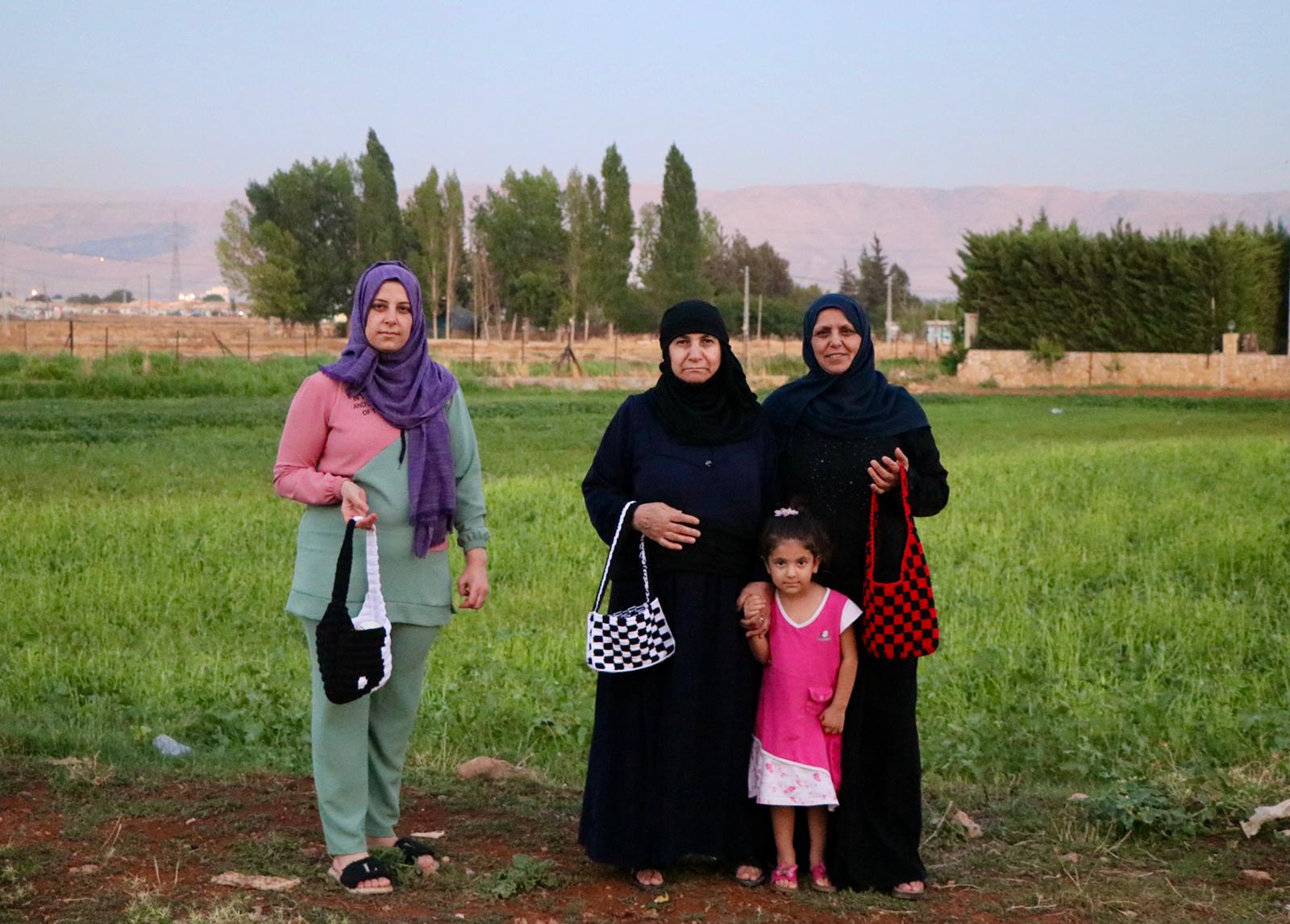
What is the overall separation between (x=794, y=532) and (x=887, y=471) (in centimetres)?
33

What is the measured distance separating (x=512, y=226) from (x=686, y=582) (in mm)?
70409

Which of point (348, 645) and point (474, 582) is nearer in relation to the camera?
point (348, 645)

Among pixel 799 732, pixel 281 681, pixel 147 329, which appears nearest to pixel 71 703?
pixel 281 681

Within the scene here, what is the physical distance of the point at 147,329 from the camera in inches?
2372

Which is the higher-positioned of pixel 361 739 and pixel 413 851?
pixel 361 739

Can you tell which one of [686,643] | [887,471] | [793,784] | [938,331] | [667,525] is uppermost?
[938,331]

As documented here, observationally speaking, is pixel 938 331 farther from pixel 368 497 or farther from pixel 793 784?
pixel 368 497

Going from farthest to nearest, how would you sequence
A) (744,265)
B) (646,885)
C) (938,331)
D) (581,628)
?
(744,265) → (938,331) → (581,628) → (646,885)

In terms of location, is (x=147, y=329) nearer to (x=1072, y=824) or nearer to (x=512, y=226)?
(x=512, y=226)

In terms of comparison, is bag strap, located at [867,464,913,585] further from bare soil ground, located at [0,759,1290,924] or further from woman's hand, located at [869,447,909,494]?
bare soil ground, located at [0,759,1290,924]

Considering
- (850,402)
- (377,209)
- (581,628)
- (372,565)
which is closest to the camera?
(372,565)

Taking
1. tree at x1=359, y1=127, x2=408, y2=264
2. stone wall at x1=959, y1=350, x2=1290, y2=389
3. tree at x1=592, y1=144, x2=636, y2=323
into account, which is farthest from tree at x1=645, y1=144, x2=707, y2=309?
stone wall at x1=959, y1=350, x2=1290, y2=389

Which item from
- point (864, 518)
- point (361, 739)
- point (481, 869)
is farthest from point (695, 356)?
point (481, 869)

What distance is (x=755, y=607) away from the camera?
4.00 m
